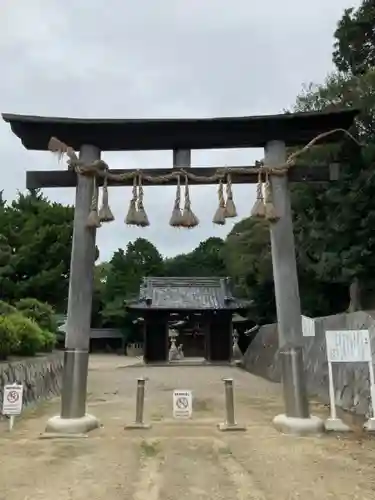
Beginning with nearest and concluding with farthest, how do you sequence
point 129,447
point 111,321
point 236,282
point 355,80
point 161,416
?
point 129,447 → point 161,416 → point 355,80 → point 236,282 → point 111,321

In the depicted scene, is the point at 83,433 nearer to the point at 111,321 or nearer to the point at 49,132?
the point at 49,132

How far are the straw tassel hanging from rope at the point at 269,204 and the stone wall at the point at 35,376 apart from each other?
613 centimetres

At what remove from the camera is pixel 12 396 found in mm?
8391

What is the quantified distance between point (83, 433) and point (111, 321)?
4004 centimetres

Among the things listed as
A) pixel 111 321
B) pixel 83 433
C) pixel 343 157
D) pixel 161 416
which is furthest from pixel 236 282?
pixel 83 433

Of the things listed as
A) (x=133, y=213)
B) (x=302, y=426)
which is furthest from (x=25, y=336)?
(x=302, y=426)

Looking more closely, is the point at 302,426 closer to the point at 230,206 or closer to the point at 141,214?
the point at 230,206

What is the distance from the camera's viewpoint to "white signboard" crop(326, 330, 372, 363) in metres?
8.37

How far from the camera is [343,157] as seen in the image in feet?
54.6

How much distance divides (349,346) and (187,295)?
2346 cm

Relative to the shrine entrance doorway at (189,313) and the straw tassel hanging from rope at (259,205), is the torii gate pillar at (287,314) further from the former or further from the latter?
the shrine entrance doorway at (189,313)

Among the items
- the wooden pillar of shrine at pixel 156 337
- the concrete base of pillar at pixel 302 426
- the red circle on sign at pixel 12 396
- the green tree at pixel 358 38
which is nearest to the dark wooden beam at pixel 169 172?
the red circle on sign at pixel 12 396

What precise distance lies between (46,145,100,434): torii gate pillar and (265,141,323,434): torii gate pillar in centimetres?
303

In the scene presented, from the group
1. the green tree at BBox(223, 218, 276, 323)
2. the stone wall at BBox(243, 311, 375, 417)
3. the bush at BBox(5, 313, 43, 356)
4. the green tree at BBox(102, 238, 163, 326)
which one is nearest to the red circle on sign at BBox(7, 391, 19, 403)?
the bush at BBox(5, 313, 43, 356)
